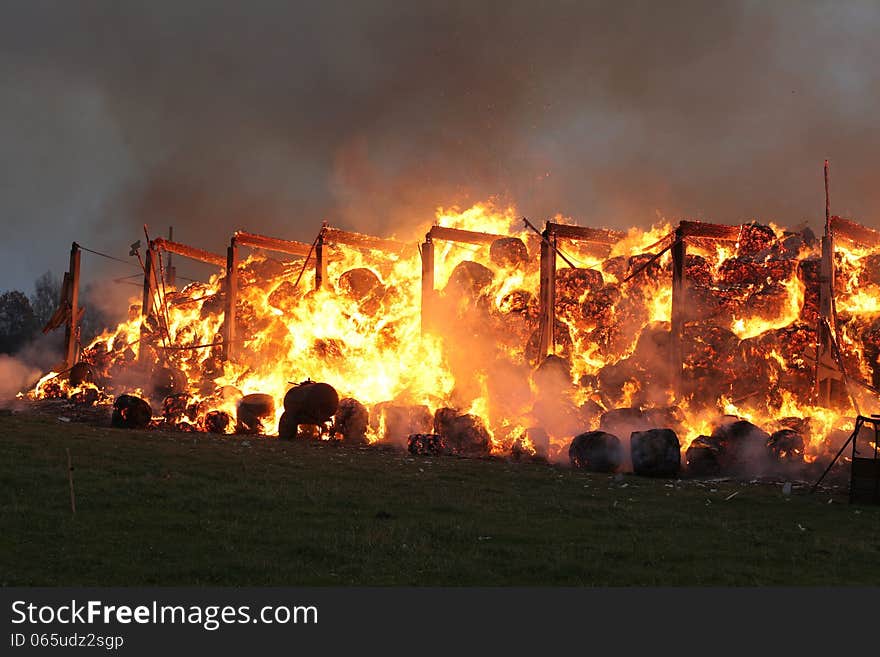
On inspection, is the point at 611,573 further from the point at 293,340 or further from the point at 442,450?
the point at 293,340

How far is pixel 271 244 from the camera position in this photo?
128 ft

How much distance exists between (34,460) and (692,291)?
69.5 ft

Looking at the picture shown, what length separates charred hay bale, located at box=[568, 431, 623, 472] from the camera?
22281mm

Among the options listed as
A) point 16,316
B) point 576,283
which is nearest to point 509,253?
point 576,283

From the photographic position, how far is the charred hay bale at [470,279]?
32.7 m

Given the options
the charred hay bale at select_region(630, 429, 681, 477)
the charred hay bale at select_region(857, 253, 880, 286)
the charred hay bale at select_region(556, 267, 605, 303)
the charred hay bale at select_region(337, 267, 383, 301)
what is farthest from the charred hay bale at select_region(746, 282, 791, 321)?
the charred hay bale at select_region(337, 267, 383, 301)

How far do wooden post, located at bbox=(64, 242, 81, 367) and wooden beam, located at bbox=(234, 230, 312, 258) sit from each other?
10180 mm

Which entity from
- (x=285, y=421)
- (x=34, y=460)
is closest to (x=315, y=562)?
(x=34, y=460)

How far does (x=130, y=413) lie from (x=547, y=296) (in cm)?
1644

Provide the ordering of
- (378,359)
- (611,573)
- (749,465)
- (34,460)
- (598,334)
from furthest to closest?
(378,359) → (598,334) → (749,465) → (34,460) → (611,573)

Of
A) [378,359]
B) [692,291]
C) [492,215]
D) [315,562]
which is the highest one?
[492,215]

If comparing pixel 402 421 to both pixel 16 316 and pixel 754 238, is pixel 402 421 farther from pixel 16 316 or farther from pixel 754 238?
pixel 16 316

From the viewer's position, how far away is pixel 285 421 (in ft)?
97.2

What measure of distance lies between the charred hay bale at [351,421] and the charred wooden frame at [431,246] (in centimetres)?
498
